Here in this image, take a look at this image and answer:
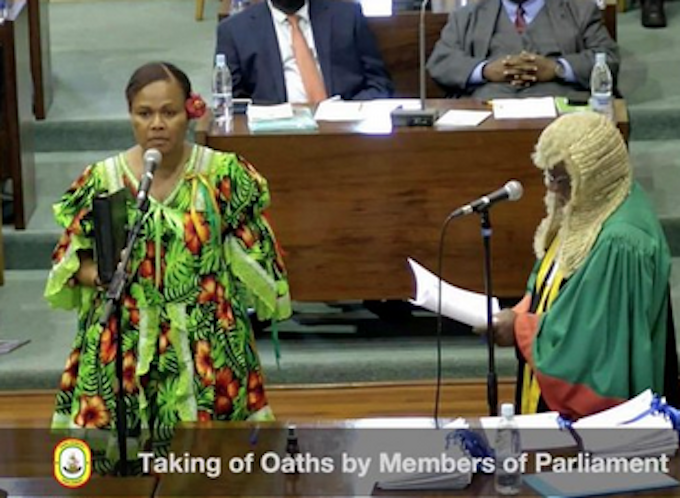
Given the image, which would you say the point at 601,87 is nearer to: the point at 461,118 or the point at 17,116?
the point at 461,118

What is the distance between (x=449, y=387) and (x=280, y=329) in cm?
78

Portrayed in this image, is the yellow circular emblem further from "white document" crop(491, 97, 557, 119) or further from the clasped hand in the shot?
the clasped hand

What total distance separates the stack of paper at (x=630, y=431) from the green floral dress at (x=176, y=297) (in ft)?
3.45

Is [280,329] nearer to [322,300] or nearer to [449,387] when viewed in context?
[322,300]

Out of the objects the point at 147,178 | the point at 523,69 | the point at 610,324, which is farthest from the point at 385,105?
the point at 147,178

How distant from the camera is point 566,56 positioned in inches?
267

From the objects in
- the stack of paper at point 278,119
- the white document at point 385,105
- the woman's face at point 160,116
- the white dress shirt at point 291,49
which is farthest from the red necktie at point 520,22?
the woman's face at point 160,116

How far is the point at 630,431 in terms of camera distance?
3855 mm

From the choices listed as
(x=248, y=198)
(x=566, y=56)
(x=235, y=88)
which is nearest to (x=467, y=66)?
(x=566, y=56)

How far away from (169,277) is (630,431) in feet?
4.25

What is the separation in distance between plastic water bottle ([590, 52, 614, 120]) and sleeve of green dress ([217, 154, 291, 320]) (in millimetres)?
1841

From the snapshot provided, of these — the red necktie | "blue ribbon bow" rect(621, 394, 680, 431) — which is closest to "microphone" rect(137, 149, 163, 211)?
"blue ribbon bow" rect(621, 394, 680, 431)

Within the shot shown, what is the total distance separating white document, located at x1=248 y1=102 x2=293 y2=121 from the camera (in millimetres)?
6148

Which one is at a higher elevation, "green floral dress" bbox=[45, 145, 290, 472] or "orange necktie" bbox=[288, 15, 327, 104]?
"orange necktie" bbox=[288, 15, 327, 104]
